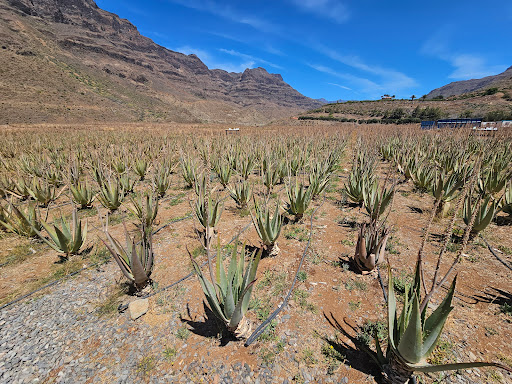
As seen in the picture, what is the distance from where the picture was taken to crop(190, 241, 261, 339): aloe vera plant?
2.17 metres

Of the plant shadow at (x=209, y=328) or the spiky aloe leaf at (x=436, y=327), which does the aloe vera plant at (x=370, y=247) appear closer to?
the spiky aloe leaf at (x=436, y=327)

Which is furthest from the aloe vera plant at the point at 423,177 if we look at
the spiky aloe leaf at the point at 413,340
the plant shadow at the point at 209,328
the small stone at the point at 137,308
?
the small stone at the point at 137,308

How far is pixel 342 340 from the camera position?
2383 mm

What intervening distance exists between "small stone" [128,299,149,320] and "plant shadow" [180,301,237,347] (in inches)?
Answer: 20.4

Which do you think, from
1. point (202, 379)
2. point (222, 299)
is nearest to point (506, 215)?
point (222, 299)

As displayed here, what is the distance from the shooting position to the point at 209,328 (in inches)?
103

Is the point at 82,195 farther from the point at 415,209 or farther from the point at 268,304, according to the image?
the point at 415,209

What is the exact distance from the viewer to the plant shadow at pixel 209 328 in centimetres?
247

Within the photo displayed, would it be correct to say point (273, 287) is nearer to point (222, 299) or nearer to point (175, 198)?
point (222, 299)

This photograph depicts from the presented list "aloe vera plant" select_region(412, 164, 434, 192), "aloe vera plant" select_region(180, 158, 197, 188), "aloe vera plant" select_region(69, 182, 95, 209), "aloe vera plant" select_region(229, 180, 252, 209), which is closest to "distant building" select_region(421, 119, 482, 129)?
"aloe vera plant" select_region(412, 164, 434, 192)

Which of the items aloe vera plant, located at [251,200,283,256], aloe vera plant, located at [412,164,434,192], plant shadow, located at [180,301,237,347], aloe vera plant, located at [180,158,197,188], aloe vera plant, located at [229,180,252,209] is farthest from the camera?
aloe vera plant, located at [180,158,197,188]

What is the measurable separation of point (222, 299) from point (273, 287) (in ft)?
3.45

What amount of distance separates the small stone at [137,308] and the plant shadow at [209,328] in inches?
20.4

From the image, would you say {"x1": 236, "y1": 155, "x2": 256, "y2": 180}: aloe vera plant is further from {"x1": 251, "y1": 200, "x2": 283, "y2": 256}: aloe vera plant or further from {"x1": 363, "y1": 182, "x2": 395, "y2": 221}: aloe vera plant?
{"x1": 363, "y1": 182, "x2": 395, "y2": 221}: aloe vera plant
